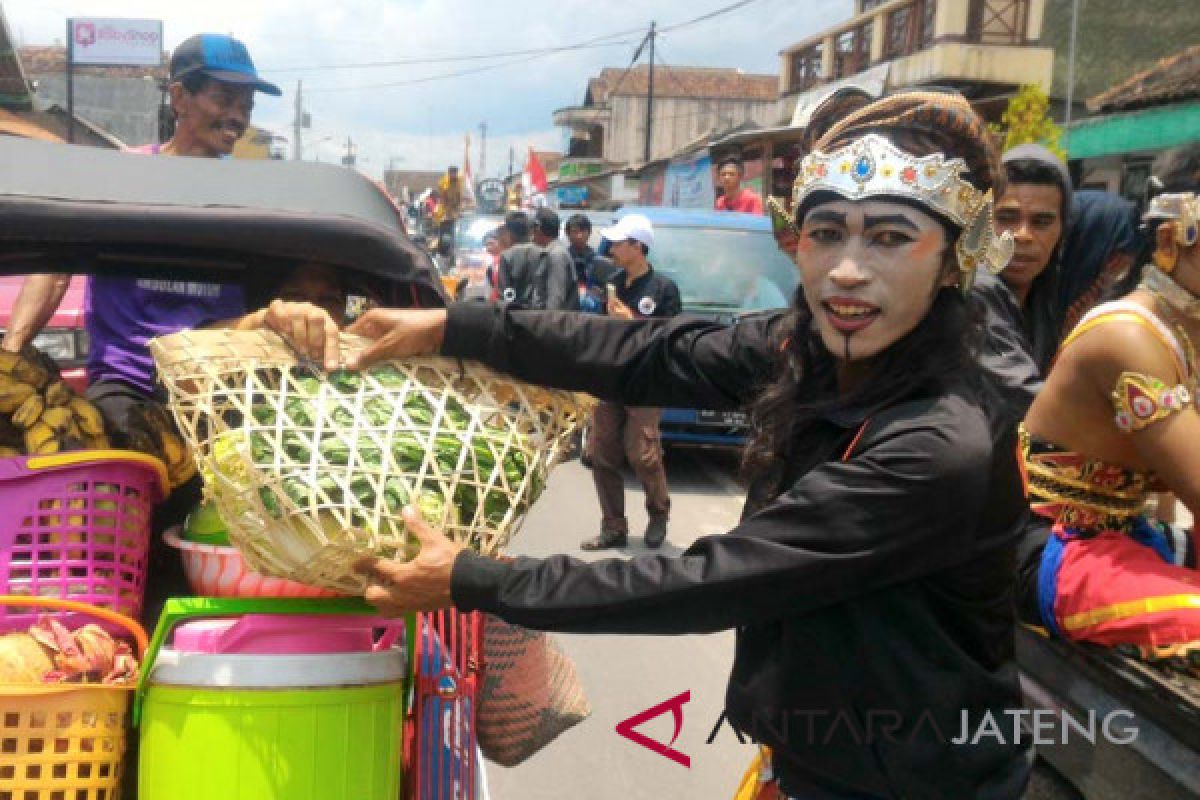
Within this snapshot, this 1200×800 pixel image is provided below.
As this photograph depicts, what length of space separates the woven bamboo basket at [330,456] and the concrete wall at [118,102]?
1564 inches

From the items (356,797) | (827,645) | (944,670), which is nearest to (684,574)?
(827,645)

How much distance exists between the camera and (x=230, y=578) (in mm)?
2178

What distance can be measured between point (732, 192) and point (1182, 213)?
8780 millimetres

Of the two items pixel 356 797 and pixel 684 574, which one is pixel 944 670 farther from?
pixel 356 797

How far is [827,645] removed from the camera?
5.60 ft

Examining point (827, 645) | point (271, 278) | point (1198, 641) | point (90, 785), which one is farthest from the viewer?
point (271, 278)

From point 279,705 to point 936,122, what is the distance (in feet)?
4.75

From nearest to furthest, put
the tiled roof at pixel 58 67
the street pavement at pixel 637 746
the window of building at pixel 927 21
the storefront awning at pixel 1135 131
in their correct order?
the street pavement at pixel 637 746 < the storefront awning at pixel 1135 131 < the window of building at pixel 927 21 < the tiled roof at pixel 58 67

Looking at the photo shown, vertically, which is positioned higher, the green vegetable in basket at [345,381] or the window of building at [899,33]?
the window of building at [899,33]

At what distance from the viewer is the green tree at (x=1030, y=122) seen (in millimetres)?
14531

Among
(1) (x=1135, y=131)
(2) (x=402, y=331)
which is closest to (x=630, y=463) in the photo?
(2) (x=402, y=331)

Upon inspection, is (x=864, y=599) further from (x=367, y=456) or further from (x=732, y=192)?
(x=732, y=192)

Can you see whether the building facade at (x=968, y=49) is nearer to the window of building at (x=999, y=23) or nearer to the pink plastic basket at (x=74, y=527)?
the window of building at (x=999, y=23)

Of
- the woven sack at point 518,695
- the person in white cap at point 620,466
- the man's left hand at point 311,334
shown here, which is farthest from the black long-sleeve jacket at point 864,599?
the person in white cap at point 620,466
